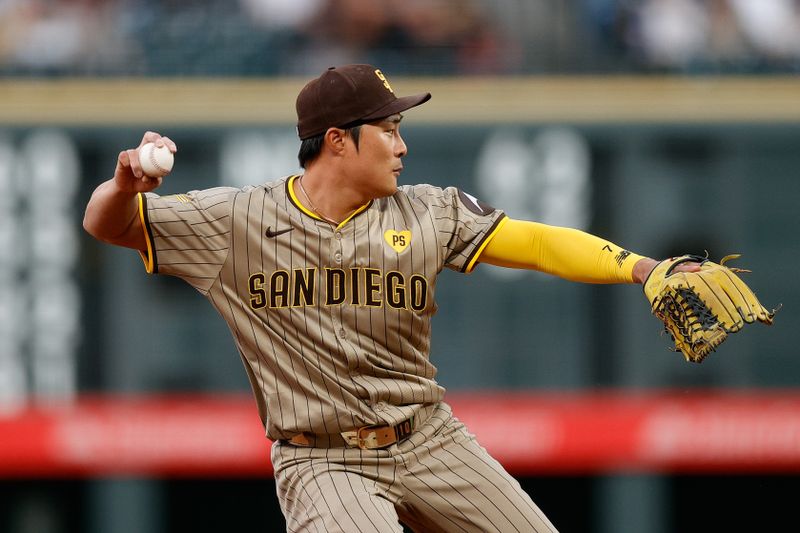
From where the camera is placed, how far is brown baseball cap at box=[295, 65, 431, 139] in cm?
501

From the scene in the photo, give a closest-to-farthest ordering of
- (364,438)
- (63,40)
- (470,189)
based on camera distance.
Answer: (364,438) < (470,189) < (63,40)

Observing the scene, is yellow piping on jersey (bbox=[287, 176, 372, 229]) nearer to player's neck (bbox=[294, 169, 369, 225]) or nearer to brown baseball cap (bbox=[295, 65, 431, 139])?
player's neck (bbox=[294, 169, 369, 225])

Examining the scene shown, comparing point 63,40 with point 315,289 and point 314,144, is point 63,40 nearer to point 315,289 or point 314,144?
point 314,144

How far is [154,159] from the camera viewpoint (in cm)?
462

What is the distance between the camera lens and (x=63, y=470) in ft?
39.0

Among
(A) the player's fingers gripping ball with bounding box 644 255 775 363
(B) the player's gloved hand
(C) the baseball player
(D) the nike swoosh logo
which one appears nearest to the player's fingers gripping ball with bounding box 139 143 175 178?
(B) the player's gloved hand

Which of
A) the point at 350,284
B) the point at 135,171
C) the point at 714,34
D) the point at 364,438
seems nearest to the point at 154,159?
the point at 135,171

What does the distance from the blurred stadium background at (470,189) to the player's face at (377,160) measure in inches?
246

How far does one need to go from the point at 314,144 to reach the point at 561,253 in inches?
32.9

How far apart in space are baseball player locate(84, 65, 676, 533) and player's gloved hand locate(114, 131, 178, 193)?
2.3 inches

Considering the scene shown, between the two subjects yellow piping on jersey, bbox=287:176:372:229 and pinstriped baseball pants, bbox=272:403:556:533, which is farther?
yellow piping on jersey, bbox=287:176:372:229

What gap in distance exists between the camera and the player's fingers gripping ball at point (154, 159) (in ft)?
15.1

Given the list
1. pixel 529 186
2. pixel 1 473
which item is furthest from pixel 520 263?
pixel 1 473

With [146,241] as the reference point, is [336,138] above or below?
above
